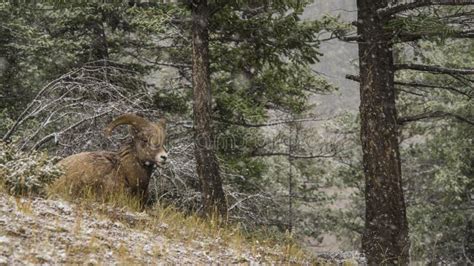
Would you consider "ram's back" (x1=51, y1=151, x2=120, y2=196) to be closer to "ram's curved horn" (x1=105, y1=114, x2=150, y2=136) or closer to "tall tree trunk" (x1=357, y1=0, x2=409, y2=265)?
"ram's curved horn" (x1=105, y1=114, x2=150, y2=136)

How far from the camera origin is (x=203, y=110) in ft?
32.7

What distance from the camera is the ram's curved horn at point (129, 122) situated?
9.99 meters

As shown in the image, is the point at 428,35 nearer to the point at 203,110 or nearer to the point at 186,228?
the point at 203,110

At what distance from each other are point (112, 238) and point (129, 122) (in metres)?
3.41

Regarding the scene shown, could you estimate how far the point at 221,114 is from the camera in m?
16.0

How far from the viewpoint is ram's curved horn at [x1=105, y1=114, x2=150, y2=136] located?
9.99 metres

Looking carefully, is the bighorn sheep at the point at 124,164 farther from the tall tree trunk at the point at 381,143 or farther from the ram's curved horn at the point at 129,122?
the tall tree trunk at the point at 381,143

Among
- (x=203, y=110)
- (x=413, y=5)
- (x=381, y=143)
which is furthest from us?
(x=203, y=110)

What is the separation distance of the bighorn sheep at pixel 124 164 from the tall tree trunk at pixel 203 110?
2.27ft

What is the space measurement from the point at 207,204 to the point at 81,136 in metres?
3.82

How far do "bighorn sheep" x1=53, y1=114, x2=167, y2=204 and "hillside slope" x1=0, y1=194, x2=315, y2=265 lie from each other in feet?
2.79

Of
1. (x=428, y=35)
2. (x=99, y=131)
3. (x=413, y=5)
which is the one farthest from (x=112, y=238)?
(x=99, y=131)

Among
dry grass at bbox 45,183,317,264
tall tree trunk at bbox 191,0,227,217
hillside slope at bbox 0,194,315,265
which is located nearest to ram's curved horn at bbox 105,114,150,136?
tall tree trunk at bbox 191,0,227,217

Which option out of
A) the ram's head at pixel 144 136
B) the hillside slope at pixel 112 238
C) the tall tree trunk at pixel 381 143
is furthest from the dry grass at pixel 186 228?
the tall tree trunk at pixel 381 143
